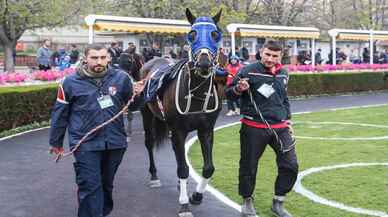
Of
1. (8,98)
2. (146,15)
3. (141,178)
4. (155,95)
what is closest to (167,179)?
(141,178)

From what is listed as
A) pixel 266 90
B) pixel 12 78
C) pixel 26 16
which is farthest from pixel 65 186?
pixel 26 16

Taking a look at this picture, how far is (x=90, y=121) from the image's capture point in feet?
16.0

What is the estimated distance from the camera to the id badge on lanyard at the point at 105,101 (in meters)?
4.88

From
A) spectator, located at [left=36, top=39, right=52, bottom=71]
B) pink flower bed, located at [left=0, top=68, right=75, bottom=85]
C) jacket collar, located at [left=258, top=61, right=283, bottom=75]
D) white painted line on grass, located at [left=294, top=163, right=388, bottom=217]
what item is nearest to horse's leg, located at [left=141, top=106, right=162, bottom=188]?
white painted line on grass, located at [left=294, top=163, right=388, bottom=217]

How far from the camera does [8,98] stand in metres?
11.9

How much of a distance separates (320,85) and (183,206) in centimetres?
1793

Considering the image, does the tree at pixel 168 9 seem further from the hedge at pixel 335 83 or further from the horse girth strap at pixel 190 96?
the horse girth strap at pixel 190 96

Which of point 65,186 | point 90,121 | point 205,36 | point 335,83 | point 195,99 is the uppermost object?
point 205,36

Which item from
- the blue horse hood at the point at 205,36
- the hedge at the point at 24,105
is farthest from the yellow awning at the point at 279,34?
the blue horse hood at the point at 205,36

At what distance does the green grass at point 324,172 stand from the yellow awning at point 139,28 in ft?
23.3

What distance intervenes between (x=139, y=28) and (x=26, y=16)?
23.9 feet

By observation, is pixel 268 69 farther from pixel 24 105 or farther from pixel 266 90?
pixel 24 105

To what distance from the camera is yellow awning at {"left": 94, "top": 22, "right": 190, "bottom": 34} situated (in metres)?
18.1

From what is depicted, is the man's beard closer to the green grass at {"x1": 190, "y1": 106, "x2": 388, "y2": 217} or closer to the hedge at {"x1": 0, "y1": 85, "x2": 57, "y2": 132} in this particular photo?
the green grass at {"x1": 190, "y1": 106, "x2": 388, "y2": 217}
